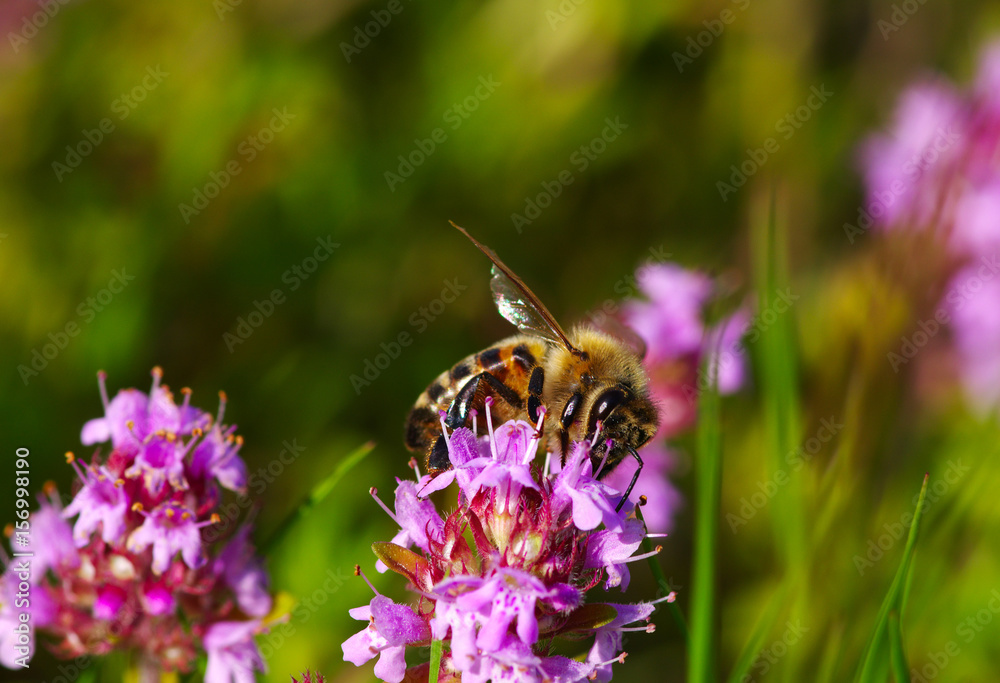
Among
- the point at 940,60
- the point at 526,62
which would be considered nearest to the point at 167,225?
the point at 526,62

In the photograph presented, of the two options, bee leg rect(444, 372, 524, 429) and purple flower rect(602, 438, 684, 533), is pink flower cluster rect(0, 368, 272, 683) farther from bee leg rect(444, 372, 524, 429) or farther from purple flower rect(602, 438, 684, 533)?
purple flower rect(602, 438, 684, 533)

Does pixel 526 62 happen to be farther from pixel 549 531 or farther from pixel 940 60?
pixel 549 531

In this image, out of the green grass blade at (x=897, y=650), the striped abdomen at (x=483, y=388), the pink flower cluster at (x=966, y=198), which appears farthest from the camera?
the pink flower cluster at (x=966, y=198)

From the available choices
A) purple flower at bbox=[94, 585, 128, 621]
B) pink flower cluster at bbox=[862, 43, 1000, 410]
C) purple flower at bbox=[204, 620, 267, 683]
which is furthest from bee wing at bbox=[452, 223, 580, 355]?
pink flower cluster at bbox=[862, 43, 1000, 410]

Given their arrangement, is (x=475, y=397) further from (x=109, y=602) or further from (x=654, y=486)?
(x=654, y=486)

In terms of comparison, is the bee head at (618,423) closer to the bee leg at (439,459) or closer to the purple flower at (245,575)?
the bee leg at (439,459)

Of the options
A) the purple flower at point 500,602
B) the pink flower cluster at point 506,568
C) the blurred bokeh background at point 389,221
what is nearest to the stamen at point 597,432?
the pink flower cluster at point 506,568

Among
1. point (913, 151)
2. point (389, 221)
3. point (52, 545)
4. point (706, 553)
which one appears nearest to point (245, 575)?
point (52, 545)
